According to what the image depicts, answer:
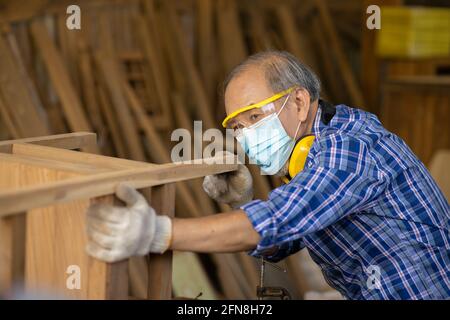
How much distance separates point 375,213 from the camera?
247 cm

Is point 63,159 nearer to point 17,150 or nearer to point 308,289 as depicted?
point 17,150

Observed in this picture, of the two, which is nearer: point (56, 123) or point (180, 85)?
point (56, 123)

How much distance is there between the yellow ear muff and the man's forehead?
0.68 ft

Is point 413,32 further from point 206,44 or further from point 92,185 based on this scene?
point 92,185

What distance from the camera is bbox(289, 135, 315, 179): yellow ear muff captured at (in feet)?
8.45

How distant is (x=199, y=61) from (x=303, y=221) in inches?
189

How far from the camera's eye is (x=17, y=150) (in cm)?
261

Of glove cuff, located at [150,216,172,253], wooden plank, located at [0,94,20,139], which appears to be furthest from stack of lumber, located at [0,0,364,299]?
glove cuff, located at [150,216,172,253]

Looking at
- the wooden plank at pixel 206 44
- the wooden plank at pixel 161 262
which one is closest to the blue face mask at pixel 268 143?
the wooden plank at pixel 161 262

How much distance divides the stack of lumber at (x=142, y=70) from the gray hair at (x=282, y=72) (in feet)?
8.76

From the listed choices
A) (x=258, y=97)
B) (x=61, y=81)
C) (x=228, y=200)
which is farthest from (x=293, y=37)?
(x=258, y=97)

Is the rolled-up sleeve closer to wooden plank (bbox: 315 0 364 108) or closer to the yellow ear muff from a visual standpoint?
the yellow ear muff
